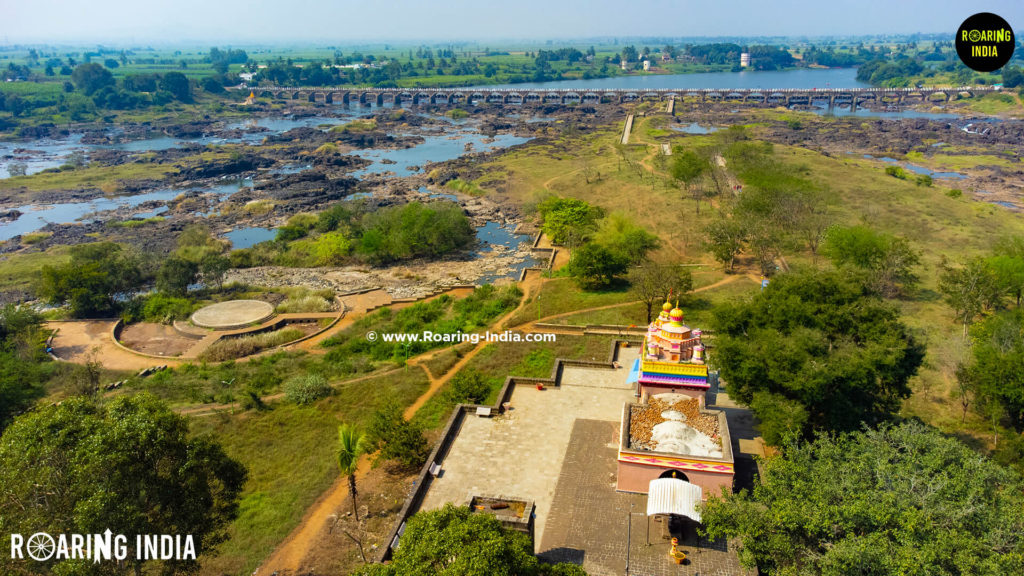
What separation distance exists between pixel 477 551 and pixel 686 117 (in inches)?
5675

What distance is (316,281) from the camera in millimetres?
54469

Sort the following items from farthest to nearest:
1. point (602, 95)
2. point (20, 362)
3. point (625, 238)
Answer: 1. point (602, 95)
2. point (625, 238)
3. point (20, 362)

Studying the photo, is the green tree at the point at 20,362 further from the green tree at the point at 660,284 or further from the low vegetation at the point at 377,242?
the green tree at the point at 660,284

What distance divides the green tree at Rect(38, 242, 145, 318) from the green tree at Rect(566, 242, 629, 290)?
38.9 m

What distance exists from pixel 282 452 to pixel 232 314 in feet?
74.0

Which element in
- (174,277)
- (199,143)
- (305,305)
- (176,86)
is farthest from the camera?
(176,86)

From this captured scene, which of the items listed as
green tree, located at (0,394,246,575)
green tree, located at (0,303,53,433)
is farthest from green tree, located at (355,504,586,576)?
green tree, located at (0,303,53,433)

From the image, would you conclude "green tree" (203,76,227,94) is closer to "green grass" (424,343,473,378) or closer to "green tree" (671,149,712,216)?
"green tree" (671,149,712,216)

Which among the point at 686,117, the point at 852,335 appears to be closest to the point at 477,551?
the point at 852,335

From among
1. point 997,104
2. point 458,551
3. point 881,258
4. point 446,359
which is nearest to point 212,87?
point 446,359

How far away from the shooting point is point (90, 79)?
165625mm

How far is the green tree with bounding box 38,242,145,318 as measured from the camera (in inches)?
1797

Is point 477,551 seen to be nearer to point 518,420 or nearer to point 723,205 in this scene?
point 518,420

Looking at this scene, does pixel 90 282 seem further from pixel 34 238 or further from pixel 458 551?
pixel 458 551
